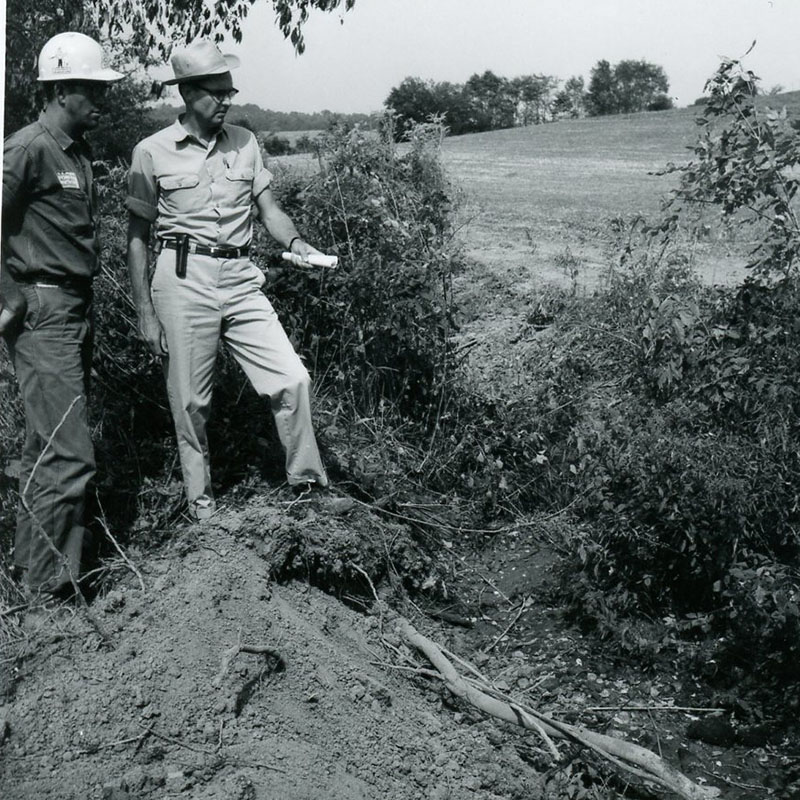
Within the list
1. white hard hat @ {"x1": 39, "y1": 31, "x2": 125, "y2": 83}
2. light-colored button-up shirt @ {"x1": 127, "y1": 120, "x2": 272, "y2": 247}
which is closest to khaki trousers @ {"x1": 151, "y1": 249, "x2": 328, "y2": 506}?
light-colored button-up shirt @ {"x1": 127, "y1": 120, "x2": 272, "y2": 247}

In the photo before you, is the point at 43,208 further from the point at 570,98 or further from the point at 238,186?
the point at 570,98

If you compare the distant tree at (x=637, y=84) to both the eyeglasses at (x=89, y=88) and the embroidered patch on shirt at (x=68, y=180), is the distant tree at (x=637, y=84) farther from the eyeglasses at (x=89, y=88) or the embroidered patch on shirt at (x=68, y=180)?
the embroidered patch on shirt at (x=68, y=180)

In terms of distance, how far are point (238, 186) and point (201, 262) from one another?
0.36 metres

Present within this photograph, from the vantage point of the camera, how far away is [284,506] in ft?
15.9

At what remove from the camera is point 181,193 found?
4500mm

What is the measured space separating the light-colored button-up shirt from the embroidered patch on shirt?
0.31 meters

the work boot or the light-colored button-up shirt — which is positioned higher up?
the light-colored button-up shirt

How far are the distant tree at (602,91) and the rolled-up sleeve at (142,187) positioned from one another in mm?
6021

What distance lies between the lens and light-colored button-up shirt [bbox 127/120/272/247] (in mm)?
4496

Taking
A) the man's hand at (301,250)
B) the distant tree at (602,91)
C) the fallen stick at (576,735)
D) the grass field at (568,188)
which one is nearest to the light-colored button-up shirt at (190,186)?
the man's hand at (301,250)

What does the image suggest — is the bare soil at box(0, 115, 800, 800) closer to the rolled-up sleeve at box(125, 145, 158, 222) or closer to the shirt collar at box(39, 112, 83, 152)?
the rolled-up sleeve at box(125, 145, 158, 222)

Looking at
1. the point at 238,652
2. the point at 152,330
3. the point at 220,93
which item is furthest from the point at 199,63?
the point at 238,652

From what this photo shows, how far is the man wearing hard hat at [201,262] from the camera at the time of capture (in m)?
4.49

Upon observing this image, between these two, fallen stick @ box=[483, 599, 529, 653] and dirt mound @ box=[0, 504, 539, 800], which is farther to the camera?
fallen stick @ box=[483, 599, 529, 653]
